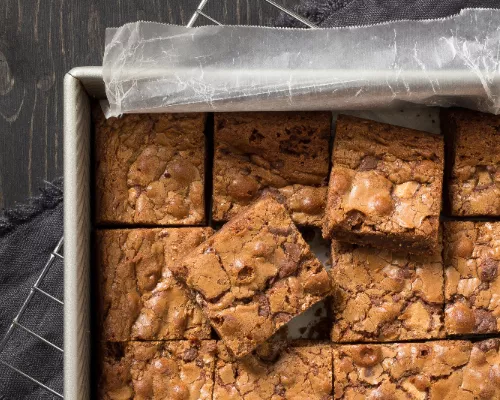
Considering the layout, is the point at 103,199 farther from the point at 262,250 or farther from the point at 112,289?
A: the point at 262,250

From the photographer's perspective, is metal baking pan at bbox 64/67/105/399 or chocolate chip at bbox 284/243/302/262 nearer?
metal baking pan at bbox 64/67/105/399

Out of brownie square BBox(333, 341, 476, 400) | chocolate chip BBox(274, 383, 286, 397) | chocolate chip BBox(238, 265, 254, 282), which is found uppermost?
chocolate chip BBox(238, 265, 254, 282)

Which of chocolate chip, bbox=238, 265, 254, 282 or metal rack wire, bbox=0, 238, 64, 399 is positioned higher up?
chocolate chip, bbox=238, 265, 254, 282

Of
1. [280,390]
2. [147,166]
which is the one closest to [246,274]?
[280,390]

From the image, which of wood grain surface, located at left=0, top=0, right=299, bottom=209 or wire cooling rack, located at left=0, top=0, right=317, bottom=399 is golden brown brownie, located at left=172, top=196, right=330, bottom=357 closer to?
wire cooling rack, located at left=0, top=0, right=317, bottom=399

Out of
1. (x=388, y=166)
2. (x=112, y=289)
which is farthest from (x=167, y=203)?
(x=388, y=166)

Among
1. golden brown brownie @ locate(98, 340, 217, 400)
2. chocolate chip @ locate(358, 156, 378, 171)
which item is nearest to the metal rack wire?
golden brown brownie @ locate(98, 340, 217, 400)

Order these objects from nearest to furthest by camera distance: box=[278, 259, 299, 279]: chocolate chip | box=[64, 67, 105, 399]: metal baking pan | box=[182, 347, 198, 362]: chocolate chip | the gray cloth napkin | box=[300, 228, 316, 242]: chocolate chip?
1. box=[64, 67, 105, 399]: metal baking pan
2. box=[278, 259, 299, 279]: chocolate chip
3. box=[182, 347, 198, 362]: chocolate chip
4. box=[300, 228, 316, 242]: chocolate chip
5. the gray cloth napkin
